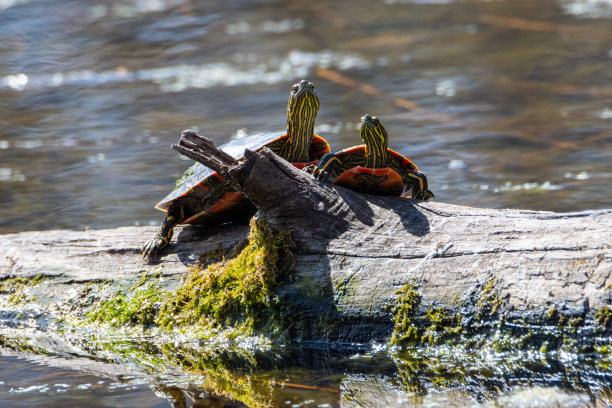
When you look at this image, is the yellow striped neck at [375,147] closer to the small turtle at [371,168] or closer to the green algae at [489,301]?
the small turtle at [371,168]

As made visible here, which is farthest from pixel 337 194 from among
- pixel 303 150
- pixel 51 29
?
pixel 51 29

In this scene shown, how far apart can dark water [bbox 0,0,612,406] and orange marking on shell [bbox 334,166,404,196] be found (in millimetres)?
1175

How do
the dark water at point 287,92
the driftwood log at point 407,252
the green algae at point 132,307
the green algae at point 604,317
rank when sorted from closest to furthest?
the green algae at point 604,317 < the driftwood log at point 407,252 < the green algae at point 132,307 < the dark water at point 287,92

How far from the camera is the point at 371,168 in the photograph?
2.90 m

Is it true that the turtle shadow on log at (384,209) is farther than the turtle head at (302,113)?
No

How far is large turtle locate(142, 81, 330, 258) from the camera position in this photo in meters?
3.08

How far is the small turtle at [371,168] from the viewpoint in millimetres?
2904

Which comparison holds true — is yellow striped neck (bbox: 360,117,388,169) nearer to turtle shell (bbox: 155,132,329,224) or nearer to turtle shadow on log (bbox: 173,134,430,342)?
turtle shadow on log (bbox: 173,134,430,342)

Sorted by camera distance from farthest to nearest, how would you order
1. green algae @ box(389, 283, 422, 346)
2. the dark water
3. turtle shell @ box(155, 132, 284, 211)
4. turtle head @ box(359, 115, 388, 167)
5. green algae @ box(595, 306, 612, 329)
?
1. the dark water
2. turtle shell @ box(155, 132, 284, 211)
3. turtle head @ box(359, 115, 388, 167)
4. green algae @ box(389, 283, 422, 346)
5. green algae @ box(595, 306, 612, 329)

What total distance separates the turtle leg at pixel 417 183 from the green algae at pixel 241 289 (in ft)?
2.38

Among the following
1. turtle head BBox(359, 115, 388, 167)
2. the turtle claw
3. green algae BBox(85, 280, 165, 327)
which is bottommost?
green algae BBox(85, 280, 165, 327)

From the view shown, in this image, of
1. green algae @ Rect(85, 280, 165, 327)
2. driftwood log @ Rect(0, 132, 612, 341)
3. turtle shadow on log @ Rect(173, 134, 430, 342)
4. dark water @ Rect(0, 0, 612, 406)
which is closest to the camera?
driftwood log @ Rect(0, 132, 612, 341)

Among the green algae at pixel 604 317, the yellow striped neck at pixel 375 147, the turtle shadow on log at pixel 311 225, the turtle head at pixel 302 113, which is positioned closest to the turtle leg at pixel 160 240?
the turtle shadow on log at pixel 311 225

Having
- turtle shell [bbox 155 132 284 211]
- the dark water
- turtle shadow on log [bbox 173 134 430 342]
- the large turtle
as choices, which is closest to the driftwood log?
turtle shadow on log [bbox 173 134 430 342]
